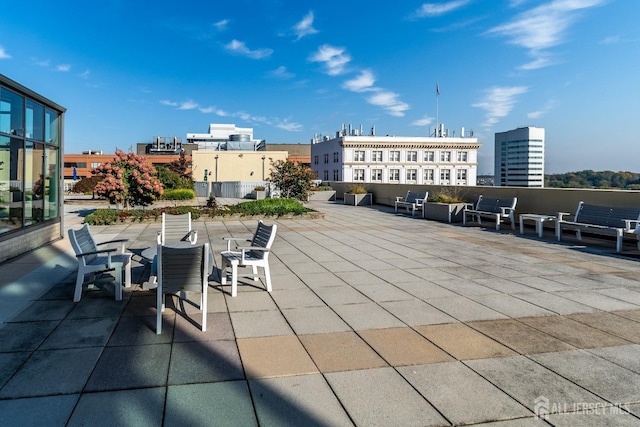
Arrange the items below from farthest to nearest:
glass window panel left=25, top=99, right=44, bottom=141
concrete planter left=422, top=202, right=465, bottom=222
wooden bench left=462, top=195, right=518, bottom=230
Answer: concrete planter left=422, top=202, right=465, bottom=222 < wooden bench left=462, top=195, right=518, bottom=230 < glass window panel left=25, top=99, right=44, bottom=141

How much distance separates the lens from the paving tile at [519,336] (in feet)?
14.2

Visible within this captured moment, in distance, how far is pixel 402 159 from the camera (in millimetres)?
90562

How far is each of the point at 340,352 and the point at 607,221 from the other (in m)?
9.86

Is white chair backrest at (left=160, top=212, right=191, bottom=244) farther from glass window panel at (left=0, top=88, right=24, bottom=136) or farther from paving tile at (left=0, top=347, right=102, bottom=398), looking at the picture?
paving tile at (left=0, top=347, right=102, bottom=398)

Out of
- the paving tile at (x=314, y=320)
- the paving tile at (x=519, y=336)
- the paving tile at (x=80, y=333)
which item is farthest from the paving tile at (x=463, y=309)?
the paving tile at (x=80, y=333)

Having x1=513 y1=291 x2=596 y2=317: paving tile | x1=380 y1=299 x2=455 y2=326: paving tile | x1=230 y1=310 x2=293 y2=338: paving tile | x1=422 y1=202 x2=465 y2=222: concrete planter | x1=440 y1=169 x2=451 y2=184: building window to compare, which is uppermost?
x1=440 y1=169 x2=451 y2=184: building window

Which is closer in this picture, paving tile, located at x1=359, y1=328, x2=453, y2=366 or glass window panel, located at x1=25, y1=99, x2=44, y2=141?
paving tile, located at x1=359, y1=328, x2=453, y2=366

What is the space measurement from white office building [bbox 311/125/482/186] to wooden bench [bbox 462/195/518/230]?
71.1 meters

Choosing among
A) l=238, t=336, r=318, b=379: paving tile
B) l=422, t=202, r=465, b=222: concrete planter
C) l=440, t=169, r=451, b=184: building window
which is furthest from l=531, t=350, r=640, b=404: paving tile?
l=440, t=169, r=451, b=184: building window

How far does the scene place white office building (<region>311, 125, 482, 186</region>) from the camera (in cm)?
8831

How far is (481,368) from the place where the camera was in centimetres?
387

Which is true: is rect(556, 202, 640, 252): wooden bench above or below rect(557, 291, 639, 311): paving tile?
above

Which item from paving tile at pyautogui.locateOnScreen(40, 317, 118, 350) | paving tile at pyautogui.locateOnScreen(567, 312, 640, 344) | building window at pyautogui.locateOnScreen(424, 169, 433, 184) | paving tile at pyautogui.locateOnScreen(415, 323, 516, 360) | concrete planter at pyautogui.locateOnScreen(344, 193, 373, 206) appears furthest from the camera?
building window at pyautogui.locateOnScreen(424, 169, 433, 184)

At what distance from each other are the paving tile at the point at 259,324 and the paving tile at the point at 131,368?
83 centimetres
